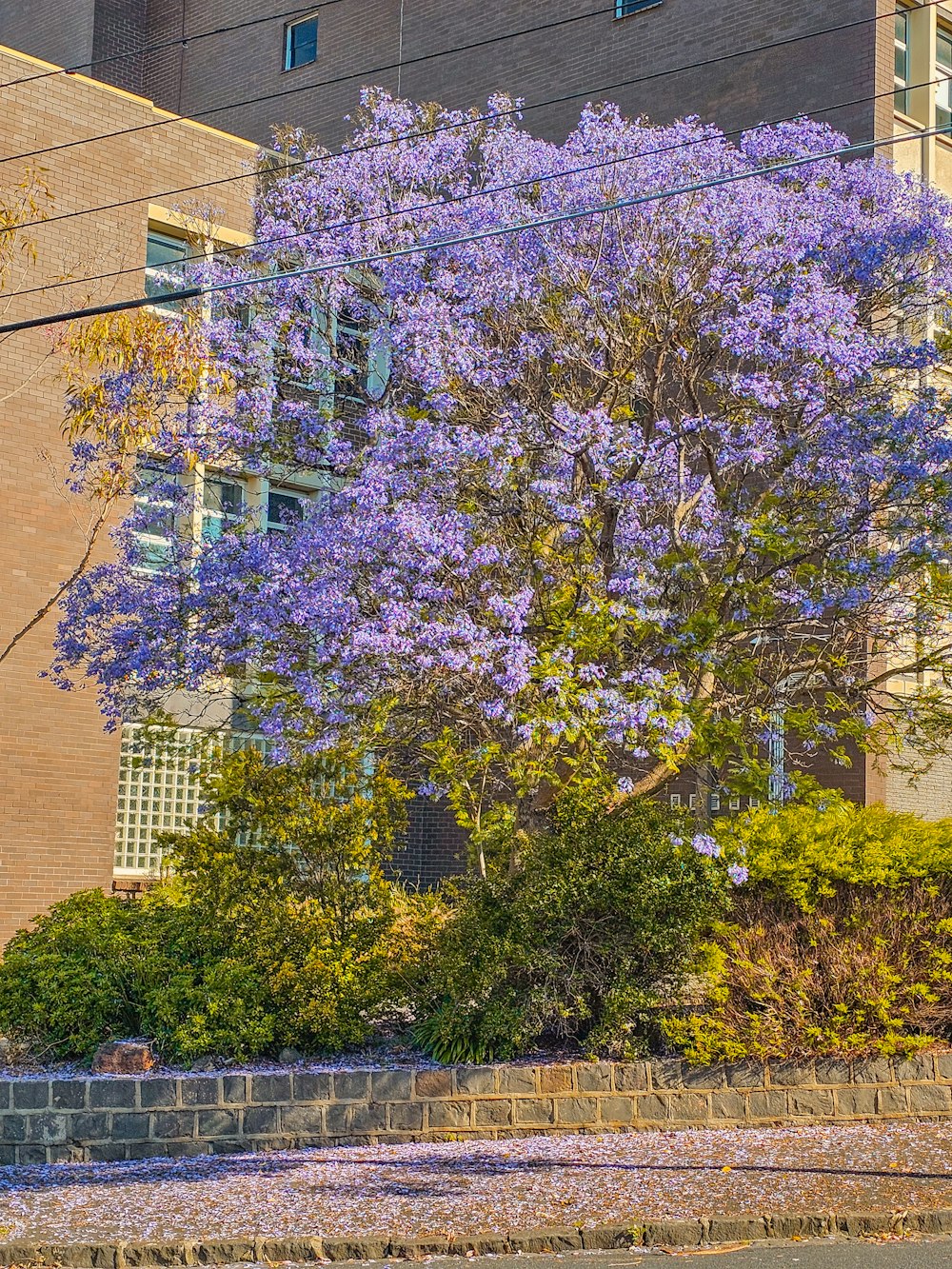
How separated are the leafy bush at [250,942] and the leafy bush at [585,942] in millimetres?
1031

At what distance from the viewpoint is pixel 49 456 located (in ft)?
65.3

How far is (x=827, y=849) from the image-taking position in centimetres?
1221

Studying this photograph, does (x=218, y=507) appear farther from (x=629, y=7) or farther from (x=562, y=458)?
(x=629, y=7)

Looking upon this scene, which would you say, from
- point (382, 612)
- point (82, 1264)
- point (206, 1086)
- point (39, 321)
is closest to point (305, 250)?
point (39, 321)

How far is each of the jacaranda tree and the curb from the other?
3.62 meters

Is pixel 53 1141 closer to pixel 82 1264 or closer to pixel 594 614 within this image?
pixel 82 1264

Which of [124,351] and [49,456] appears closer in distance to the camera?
[124,351]

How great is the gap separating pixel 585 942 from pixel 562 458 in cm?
394

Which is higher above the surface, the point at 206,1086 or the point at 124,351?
the point at 124,351

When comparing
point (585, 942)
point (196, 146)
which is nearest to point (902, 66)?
point (196, 146)

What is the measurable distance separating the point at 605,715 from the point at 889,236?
18.6 feet

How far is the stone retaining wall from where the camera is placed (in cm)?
1171

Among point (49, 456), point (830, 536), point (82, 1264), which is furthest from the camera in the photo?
point (49, 456)

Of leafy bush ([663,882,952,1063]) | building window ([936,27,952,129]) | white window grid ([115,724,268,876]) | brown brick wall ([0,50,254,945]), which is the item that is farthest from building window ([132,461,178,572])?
building window ([936,27,952,129])
